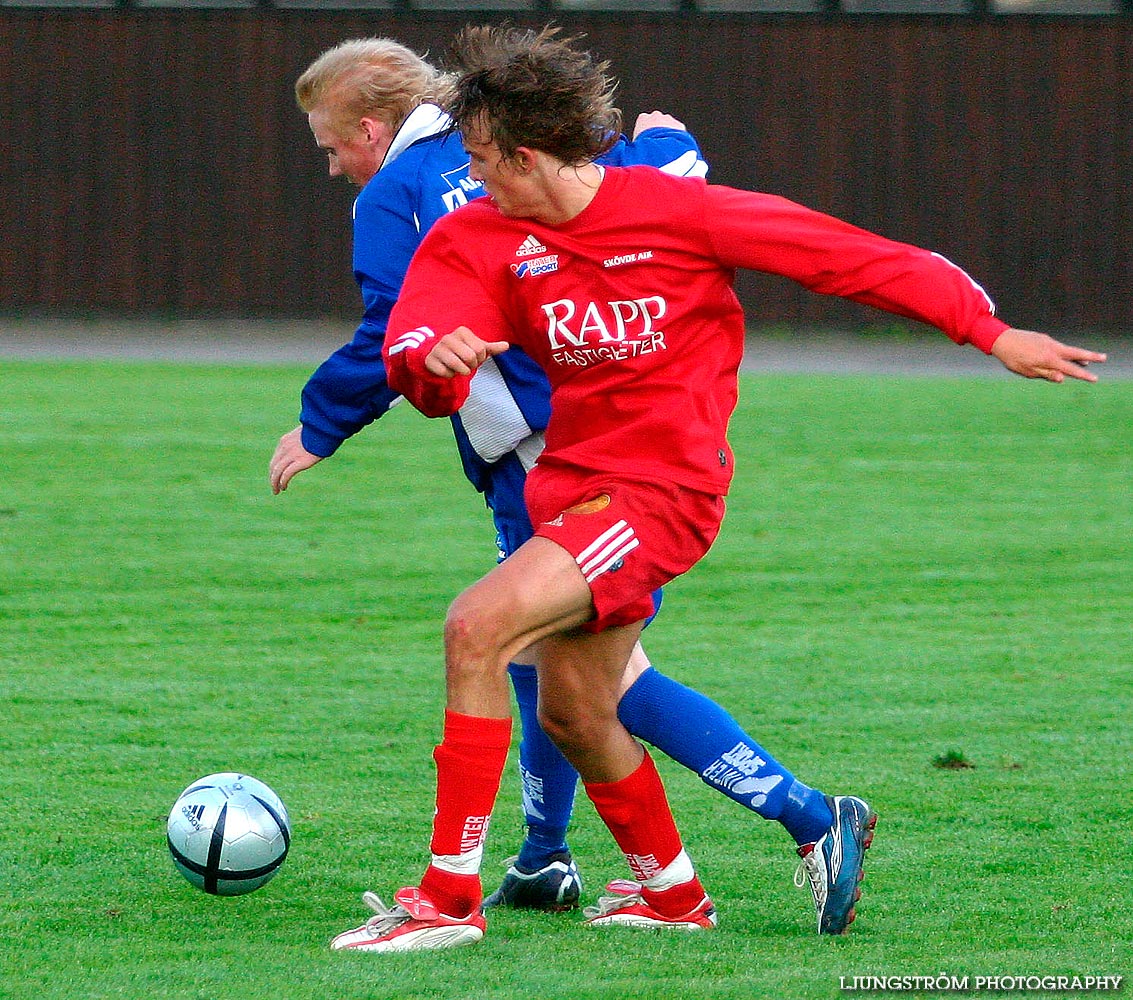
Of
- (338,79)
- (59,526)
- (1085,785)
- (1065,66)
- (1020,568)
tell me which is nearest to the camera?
(338,79)

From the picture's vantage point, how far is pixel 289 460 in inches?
161

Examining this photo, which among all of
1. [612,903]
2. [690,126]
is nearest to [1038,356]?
[612,903]

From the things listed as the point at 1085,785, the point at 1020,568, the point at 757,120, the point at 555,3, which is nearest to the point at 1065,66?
the point at 757,120

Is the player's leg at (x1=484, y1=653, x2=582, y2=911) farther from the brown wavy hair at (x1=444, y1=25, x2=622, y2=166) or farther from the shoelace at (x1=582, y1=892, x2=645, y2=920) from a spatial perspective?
the brown wavy hair at (x1=444, y1=25, x2=622, y2=166)

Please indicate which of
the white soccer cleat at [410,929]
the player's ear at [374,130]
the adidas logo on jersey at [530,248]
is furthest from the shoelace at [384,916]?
the player's ear at [374,130]

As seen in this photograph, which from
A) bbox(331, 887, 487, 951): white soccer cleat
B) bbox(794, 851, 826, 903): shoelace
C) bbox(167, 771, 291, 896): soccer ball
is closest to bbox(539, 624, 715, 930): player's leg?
bbox(794, 851, 826, 903): shoelace

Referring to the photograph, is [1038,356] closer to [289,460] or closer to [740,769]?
[740,769]

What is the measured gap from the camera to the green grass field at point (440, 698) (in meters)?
3.53

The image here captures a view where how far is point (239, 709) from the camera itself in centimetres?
570

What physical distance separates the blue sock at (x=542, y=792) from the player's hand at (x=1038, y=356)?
142cm

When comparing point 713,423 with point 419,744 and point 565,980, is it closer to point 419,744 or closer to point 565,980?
point 565,980

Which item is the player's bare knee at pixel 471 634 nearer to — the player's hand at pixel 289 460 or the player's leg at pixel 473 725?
the player's leg at pixel 473 725

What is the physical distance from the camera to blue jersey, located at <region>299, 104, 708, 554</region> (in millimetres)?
3936

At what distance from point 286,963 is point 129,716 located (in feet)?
7.83
